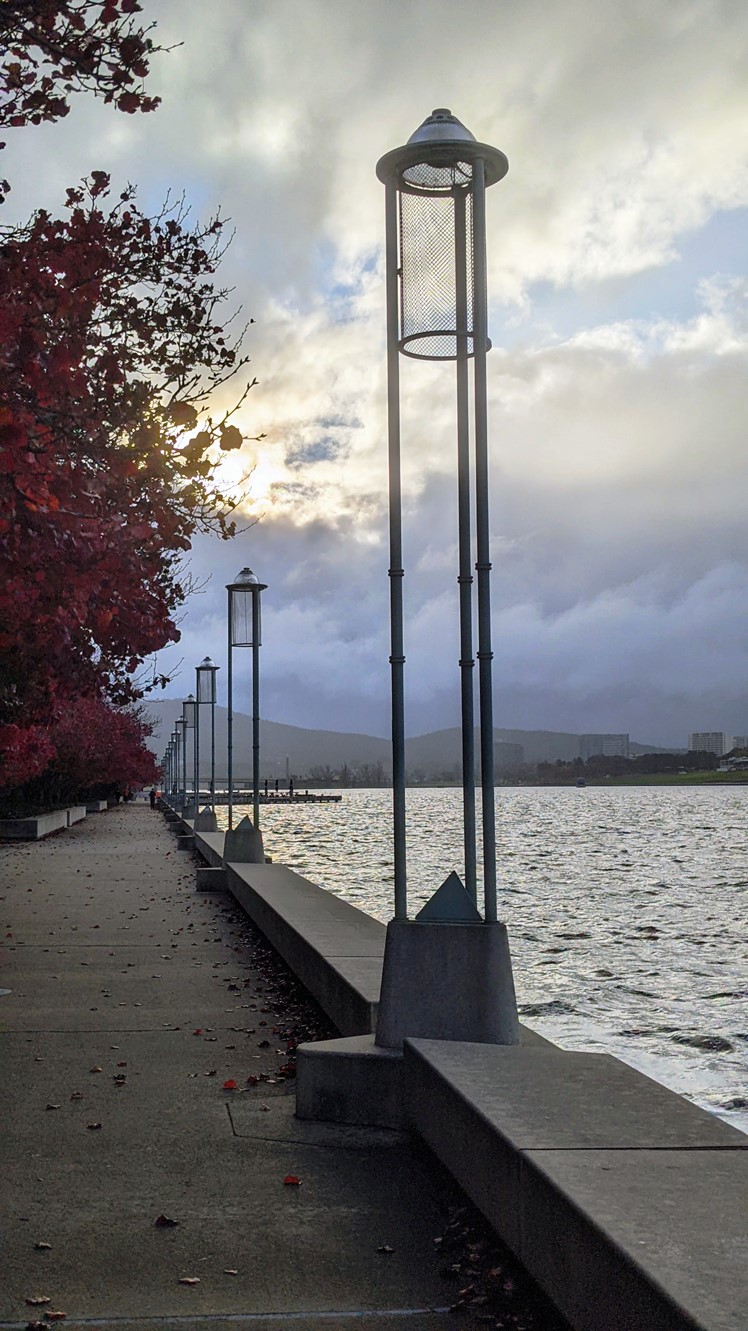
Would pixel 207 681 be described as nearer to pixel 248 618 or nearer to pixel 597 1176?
pixel 248 618

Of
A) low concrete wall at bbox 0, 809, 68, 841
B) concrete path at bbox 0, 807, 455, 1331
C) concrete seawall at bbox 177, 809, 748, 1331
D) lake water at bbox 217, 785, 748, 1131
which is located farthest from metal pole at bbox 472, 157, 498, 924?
low concrete wall at bbox 0, 809, 68, 841

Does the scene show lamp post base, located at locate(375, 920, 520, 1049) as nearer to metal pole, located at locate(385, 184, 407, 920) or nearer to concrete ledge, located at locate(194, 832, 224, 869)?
metal pole, located at locate(385, 184, 407, 920)

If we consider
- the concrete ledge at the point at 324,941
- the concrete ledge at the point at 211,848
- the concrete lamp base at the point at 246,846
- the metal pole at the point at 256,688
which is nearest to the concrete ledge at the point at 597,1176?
the concrete ledge at the point at 324,941

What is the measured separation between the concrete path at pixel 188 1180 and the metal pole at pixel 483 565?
5.26 ft

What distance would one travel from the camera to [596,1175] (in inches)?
160

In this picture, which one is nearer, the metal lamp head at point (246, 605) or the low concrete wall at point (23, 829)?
the metal lamp head at point (246, 605)

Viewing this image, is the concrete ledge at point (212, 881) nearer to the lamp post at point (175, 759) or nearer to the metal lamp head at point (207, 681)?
the metal lamp head at point (207, 681)

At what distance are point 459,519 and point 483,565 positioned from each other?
65 cm

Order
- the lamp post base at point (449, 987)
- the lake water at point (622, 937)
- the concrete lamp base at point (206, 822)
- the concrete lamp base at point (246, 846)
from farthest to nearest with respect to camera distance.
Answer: the concrete lamp base at point (206, 822)
the concrete lamp base at point (246, 846)
the lake water at point (622, 937)
the lamp post base at point (449, 987)

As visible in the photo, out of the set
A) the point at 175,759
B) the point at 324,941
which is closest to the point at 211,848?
the point at 324,941

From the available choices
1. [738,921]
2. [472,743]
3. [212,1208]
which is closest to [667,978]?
[738,921]

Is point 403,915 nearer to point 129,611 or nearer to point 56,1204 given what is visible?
point 56,1204

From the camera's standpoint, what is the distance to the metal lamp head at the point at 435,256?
296 inches

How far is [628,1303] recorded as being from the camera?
131 inches
